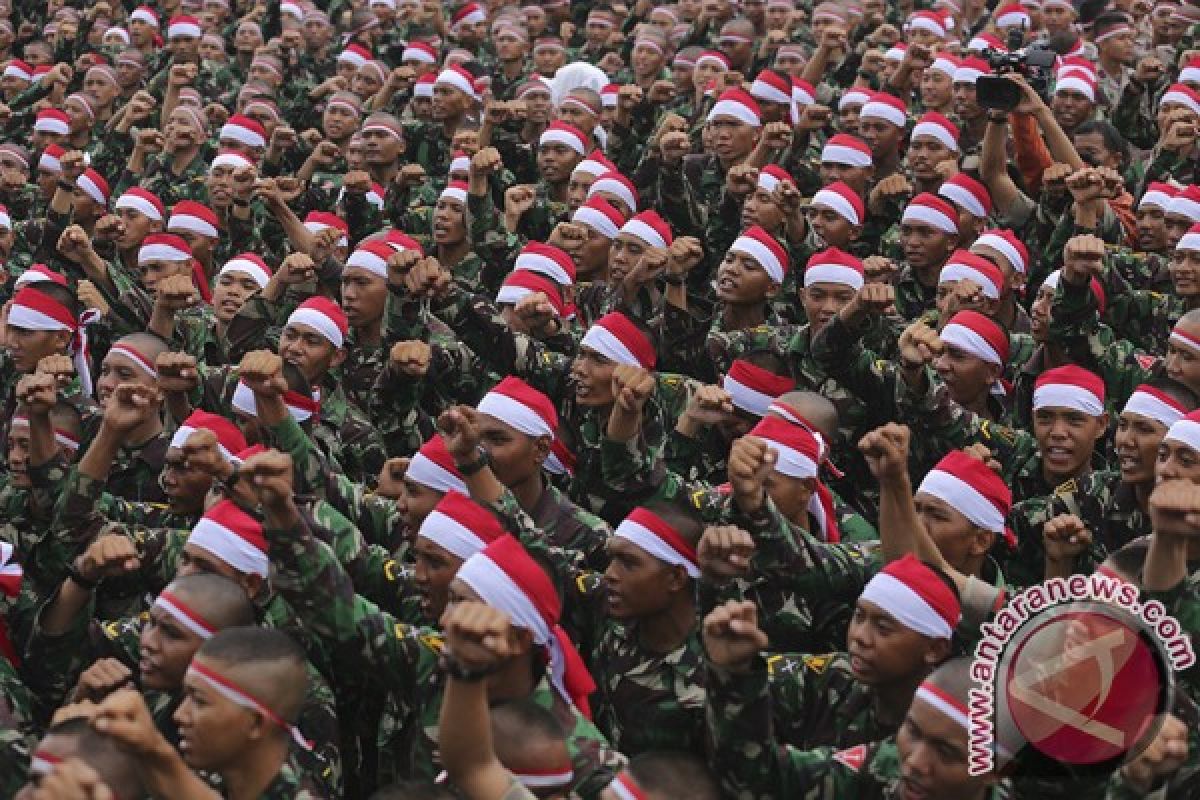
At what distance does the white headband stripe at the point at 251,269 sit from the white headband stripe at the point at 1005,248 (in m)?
4.13

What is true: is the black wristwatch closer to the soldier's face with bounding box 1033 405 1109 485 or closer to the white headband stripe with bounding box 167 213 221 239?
the soldier's face with bounding box 1033 405 1109 485

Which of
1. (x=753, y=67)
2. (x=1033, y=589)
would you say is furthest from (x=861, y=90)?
(x=1033, y=589)

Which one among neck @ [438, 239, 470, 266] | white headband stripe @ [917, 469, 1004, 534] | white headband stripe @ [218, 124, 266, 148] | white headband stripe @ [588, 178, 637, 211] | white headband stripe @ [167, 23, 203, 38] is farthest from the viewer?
white headband stripe @ [167, 23, 203, 38]

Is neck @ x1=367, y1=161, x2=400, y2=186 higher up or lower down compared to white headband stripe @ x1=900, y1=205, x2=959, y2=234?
lower down

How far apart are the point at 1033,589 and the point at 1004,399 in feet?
8.98

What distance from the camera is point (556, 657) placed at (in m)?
5.05

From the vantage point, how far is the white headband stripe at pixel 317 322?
26.2 ft

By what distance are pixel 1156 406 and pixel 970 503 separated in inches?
46.0

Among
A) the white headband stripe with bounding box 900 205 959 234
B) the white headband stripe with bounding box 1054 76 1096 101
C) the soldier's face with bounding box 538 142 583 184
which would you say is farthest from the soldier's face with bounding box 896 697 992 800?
the white headband stripe with bounding box 1054 76 1096 101

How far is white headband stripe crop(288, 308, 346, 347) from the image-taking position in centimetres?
797

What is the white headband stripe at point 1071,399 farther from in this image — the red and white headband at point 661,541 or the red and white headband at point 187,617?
the red and white headband at point 187,617

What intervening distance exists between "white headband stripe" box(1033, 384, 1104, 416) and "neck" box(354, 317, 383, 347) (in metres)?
3.57

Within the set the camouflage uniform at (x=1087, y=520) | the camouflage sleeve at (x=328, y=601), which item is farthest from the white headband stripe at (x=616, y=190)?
the camouflage sleeve at (x=328, y=601)

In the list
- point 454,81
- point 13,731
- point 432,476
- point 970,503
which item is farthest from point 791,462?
point 454,81
